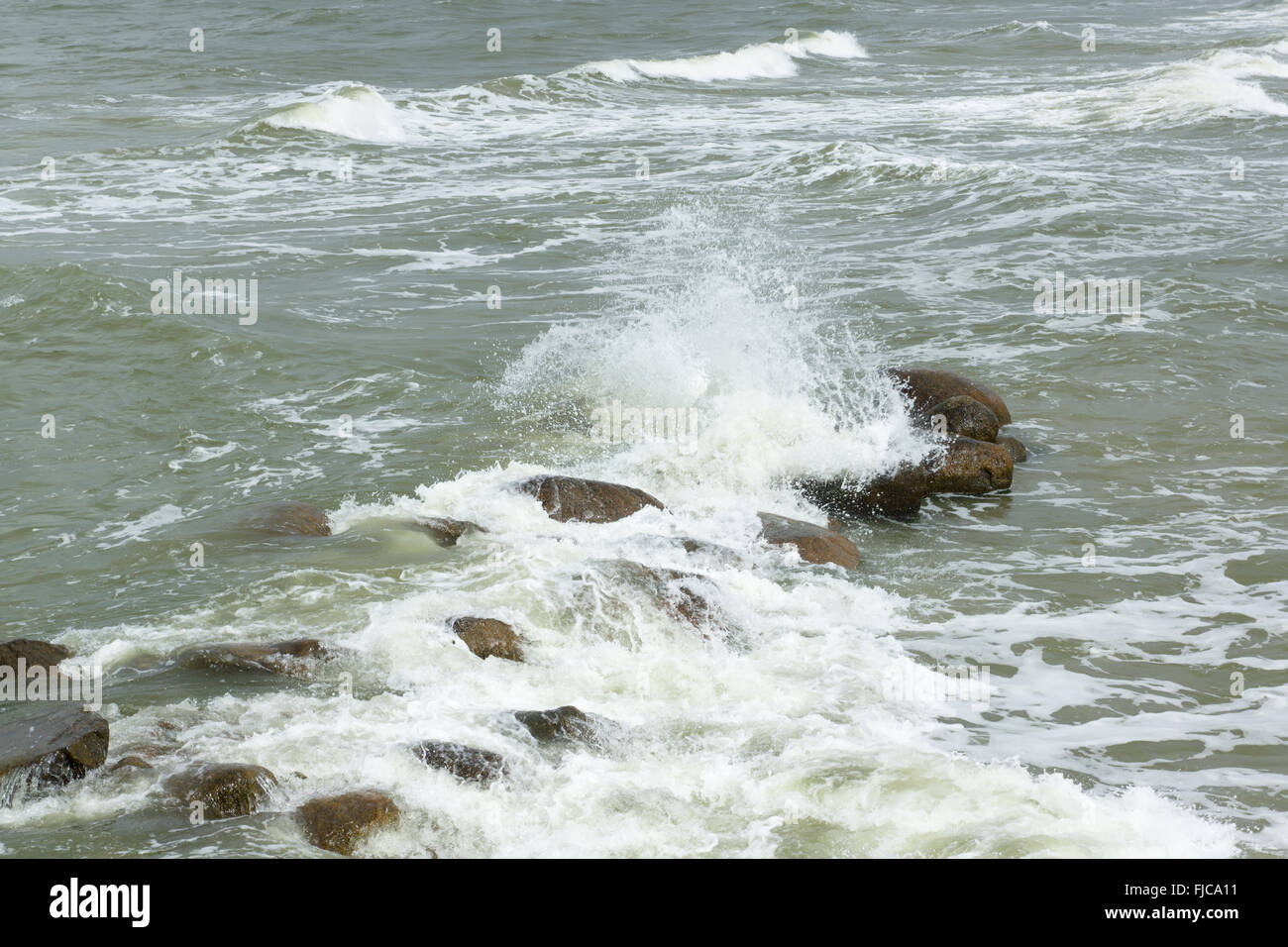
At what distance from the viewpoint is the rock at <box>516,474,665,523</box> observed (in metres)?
8.14

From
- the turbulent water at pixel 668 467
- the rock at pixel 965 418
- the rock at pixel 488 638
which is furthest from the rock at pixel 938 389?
the rock at pixel 488 638

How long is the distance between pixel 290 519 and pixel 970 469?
4.41m

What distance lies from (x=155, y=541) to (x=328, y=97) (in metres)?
Result: 17.9

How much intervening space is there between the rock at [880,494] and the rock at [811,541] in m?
0.66

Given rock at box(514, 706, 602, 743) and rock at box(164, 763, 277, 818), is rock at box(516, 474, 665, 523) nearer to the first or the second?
rock at box(514, 706, 602, 743)

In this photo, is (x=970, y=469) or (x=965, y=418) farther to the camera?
(x=965, y=418)

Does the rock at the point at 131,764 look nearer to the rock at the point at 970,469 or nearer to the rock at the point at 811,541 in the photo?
the rock at the point at 811,541

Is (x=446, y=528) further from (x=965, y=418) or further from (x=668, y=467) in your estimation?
(x=965, y=418)

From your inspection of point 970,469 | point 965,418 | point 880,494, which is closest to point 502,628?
point 880,494

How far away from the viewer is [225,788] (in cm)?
504

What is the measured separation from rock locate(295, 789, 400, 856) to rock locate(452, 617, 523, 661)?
1467 millimetres

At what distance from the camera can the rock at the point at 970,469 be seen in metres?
8.88

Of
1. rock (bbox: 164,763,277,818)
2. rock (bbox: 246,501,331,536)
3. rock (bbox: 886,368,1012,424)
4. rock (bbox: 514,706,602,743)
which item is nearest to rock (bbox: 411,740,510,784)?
rock (bbox: 514,706,602,743)
